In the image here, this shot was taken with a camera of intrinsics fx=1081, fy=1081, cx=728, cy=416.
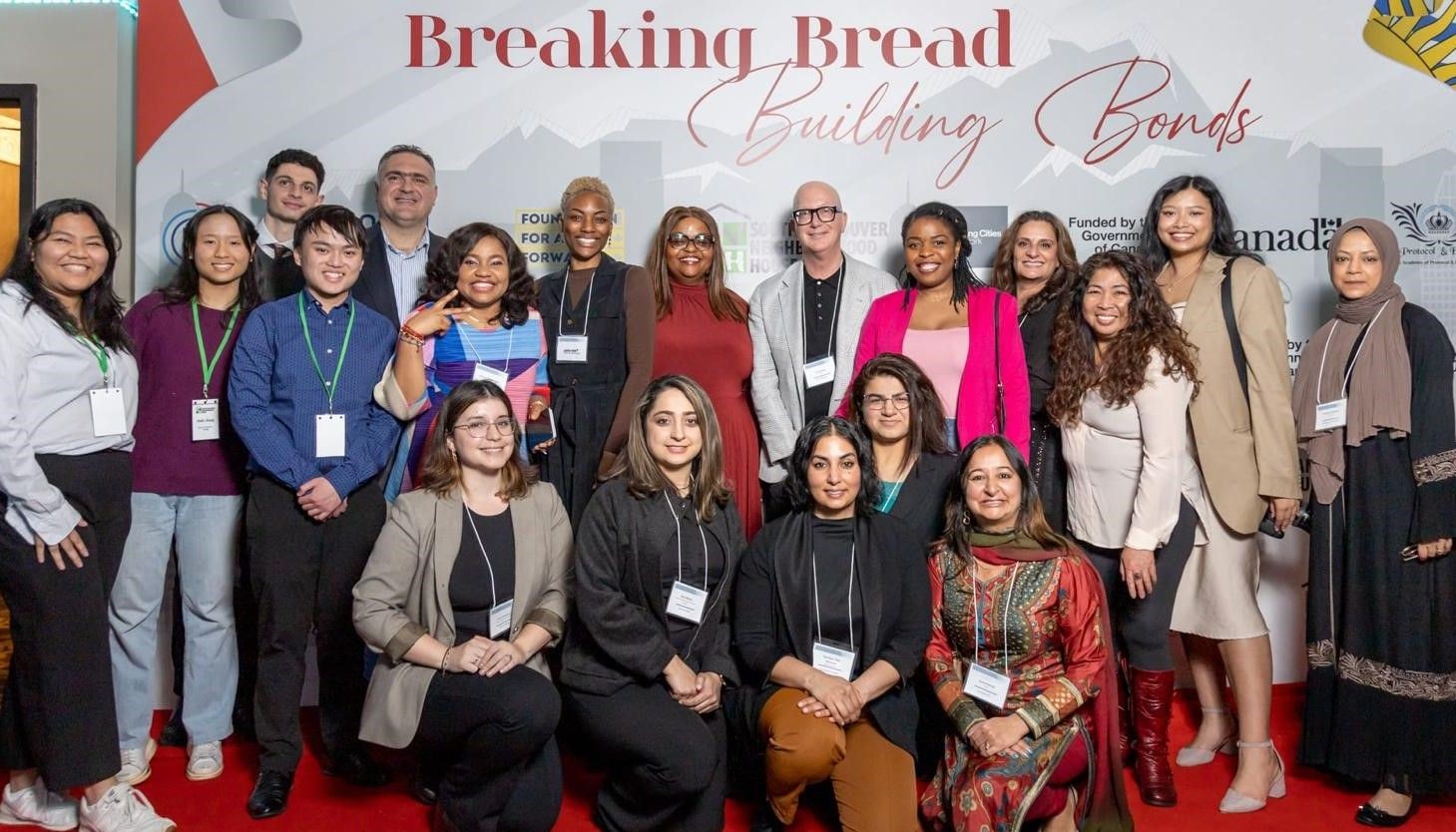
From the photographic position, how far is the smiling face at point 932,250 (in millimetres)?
3500

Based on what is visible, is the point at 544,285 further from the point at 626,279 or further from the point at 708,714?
the point at 708,714

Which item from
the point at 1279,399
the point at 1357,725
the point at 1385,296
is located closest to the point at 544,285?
the point at 1279,399

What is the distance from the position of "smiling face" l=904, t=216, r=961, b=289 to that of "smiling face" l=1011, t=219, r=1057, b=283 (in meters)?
0.30

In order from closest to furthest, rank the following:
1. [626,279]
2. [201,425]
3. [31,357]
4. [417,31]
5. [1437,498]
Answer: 1. [31,357]
2. [1437,498]
3. [201,425]
4. [626,279]
5. [417,31]

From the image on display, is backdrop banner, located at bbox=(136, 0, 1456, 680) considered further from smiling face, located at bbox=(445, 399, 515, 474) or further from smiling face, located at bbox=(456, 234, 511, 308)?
smiling face, located at bbox=(445, 399, 515, 474)

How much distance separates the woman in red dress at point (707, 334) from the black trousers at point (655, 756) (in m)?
0.91

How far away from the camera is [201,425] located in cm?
325

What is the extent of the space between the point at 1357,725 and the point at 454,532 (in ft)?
8.54

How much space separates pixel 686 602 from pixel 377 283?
1.65 meters

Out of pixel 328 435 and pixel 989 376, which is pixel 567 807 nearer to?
pixel 328 435

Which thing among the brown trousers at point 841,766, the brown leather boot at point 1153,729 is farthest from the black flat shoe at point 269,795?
the brown leather boot at point 1153,729

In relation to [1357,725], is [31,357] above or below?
above

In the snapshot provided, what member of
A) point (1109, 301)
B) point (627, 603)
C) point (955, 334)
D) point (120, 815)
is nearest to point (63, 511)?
point (120, 815)

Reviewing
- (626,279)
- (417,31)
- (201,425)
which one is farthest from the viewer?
(417,31)
